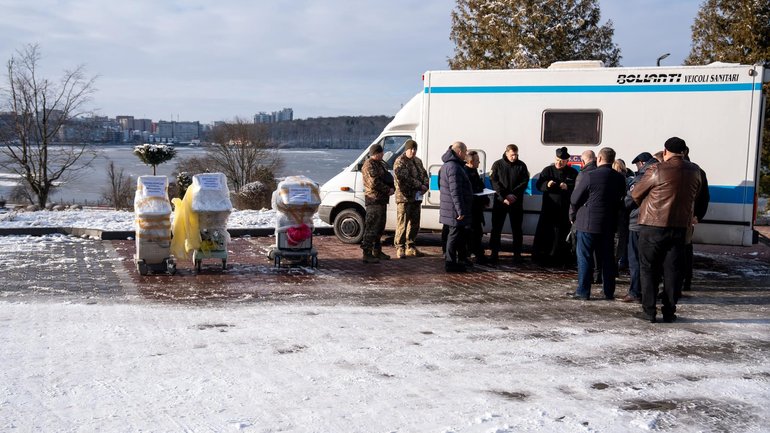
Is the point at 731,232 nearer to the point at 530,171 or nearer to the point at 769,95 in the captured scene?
the point at 530,171

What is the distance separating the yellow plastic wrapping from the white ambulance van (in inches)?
132

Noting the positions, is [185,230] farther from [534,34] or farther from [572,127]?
[534,34]

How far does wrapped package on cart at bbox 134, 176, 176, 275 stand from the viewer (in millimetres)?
8875

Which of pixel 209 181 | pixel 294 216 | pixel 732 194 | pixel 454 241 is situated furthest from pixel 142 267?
pixel 732 194

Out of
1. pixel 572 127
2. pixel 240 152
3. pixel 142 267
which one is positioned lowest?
pixel 142 267

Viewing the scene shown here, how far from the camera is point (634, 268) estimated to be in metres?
8.20

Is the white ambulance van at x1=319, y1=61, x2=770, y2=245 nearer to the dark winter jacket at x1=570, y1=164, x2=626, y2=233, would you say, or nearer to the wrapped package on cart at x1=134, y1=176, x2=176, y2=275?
the dark winter jacket at x1=570, y1=164, x2=626, y2=233

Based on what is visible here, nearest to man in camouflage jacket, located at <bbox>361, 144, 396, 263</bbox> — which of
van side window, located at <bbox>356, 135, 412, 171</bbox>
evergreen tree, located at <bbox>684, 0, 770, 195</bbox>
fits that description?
van side window, located at <bbox>356, 135, 412, 171</bbox>

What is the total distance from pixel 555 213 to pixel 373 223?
262 cm

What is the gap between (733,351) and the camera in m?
6.06

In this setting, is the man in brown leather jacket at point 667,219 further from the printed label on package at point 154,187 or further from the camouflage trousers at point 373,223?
the printed label on package at point 154,187

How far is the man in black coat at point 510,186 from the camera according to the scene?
10.2m

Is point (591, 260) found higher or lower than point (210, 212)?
lower

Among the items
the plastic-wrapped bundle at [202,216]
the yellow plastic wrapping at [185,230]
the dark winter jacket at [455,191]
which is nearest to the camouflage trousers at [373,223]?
the dark winter jacket at [455,191]
